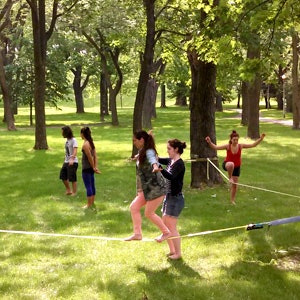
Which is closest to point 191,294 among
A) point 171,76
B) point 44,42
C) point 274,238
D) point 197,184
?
point 274,238

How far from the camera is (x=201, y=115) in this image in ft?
39.7

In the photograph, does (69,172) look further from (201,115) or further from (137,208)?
(137,208)

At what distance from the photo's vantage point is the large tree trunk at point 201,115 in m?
11.9

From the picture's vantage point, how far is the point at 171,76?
30.0 m

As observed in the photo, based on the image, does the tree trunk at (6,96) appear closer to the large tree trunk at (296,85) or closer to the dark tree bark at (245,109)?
the dark tree bark at (245,109)

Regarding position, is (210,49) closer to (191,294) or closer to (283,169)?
(191,294)

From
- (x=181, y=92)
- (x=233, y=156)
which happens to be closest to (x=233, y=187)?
(x=233, y=156)

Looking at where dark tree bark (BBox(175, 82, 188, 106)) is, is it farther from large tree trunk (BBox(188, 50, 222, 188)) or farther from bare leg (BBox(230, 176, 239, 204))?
bare leg (BBox(230, 176, 239, 204))

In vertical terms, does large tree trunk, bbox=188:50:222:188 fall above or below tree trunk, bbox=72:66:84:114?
below

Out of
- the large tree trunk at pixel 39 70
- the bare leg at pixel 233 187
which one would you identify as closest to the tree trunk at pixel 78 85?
the large tree trunk at pixel 39 70

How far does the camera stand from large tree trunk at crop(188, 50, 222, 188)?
1191 cm

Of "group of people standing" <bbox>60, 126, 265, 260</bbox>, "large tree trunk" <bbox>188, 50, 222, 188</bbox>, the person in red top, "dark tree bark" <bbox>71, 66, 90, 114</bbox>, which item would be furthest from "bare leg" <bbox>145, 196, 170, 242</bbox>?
"dark tree bark" <bbox>71, 66, 90, 114</bbox>

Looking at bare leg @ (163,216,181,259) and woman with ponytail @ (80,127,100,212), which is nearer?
bare leg @ (163,216,181,259)

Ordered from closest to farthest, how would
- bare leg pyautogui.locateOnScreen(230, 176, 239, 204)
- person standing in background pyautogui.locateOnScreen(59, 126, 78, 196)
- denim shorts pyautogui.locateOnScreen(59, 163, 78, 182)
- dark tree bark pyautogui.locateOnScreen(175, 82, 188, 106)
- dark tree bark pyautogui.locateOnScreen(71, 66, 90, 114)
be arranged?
bare leg pyautogui.locateOnScreen(230, 176, 239, 204) → person standing in background pyautogui.locateOnScreen(59, 126, 78, 196) → denim shorts pyautogui.locateOnScreen(59, 163, 78, 182) → dark tree bark pyautogui.locateOnScreen(71, 66, 90, 114) → dark tree bark pyautogui.locateOnScreen(175, 82, 188, 106)
